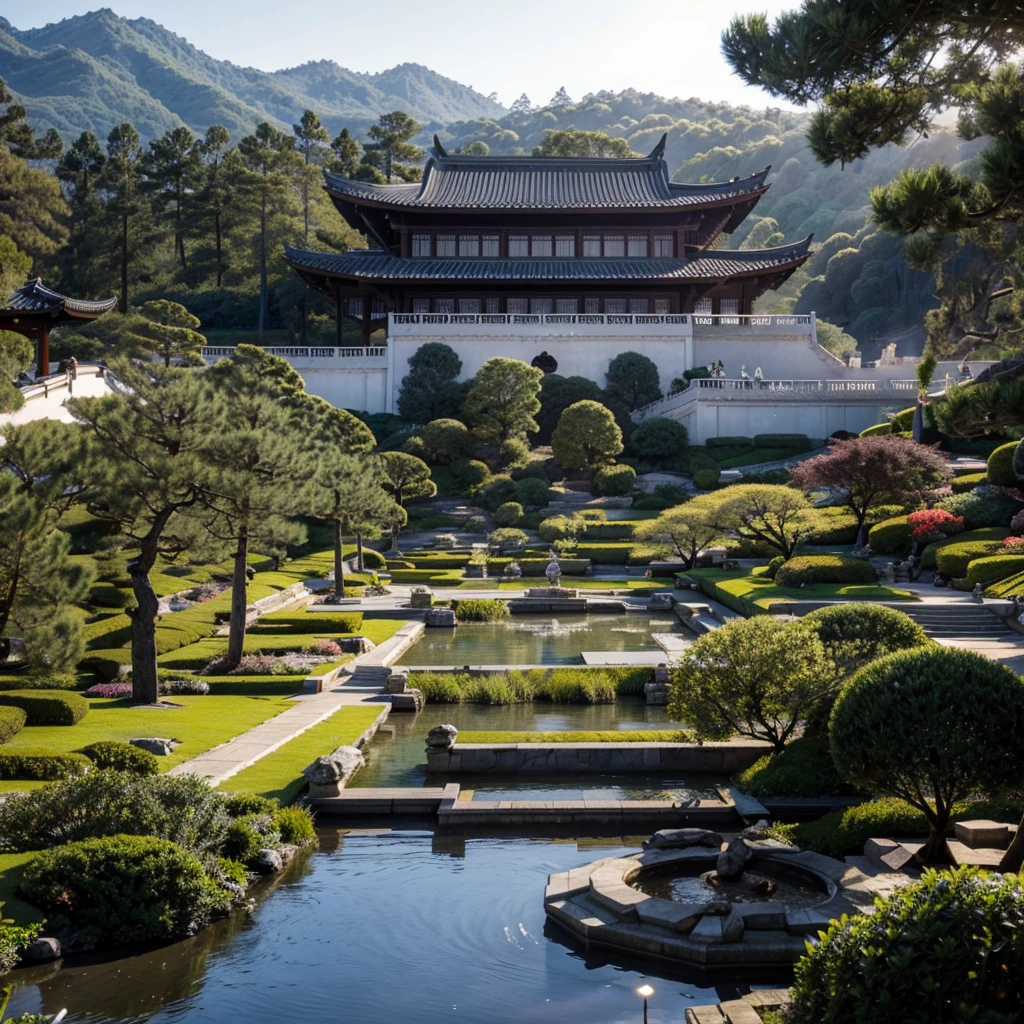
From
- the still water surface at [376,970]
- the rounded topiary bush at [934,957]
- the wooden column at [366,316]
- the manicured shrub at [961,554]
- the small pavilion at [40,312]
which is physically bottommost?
the still water surface at [376,970]

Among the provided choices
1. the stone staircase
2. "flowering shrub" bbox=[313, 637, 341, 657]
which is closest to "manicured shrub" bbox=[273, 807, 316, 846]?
"flowering shrub" bbox=[313, 637, 341, 657]

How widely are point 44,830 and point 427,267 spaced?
188 feet

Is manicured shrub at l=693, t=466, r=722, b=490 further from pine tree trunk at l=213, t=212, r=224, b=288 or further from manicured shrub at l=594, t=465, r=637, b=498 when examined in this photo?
pine tree trunk at l=213, t=212, r=224, b=288

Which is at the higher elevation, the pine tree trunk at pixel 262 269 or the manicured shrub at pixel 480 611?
the pine tree trunk at pixel 262 269

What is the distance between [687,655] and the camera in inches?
657

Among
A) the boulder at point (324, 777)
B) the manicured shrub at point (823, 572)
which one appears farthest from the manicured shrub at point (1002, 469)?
the boulder at point (324, 777)

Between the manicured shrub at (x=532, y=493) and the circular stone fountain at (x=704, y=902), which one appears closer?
the circular stone fountain at (x=704, y=902)

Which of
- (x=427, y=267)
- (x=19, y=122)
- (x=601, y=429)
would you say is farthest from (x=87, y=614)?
(x=19, y=122)

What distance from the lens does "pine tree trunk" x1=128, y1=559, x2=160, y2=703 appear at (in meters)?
20.5

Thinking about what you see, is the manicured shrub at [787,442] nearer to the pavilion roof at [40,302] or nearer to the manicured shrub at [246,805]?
the pavilion roof at [40,302]

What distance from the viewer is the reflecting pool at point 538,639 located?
27.7 meters

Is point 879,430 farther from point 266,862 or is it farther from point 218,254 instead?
point 218,254

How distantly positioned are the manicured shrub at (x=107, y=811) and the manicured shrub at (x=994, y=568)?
24.8 m

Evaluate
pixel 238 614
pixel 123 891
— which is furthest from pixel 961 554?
pixel 123 891
